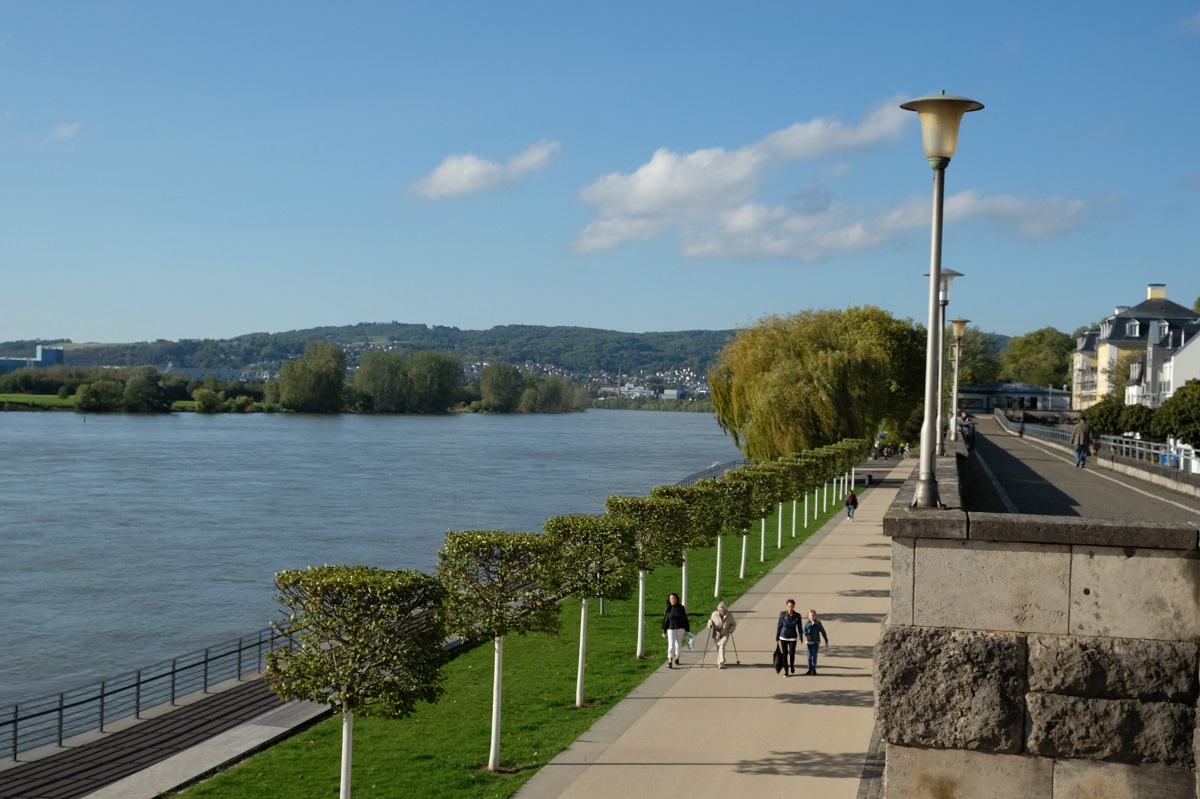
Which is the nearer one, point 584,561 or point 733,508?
point 584,561

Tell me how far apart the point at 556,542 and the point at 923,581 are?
12474 millimetres

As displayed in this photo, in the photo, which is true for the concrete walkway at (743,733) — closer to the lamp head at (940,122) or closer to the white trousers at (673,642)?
the white trousers at (673,642)

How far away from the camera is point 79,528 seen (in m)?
49.1

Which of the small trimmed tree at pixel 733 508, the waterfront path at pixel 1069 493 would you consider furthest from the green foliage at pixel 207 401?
the small trimmed tree at pixel 733 508

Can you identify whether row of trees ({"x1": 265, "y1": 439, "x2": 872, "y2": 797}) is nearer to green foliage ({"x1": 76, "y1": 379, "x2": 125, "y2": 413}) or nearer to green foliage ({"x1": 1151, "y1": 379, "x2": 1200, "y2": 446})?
green foliage ({"x1": 1151, "y1": 379, "x2": 1200, "y2": 446})

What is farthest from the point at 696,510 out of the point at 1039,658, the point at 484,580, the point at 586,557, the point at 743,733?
the point at 1039,658

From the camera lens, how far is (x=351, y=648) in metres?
14.1

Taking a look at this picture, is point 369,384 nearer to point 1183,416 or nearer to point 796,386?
point 796,386

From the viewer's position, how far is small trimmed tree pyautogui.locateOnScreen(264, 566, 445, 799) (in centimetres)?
1404

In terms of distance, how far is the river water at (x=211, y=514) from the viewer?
3262 centimetres

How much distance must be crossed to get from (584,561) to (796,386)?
41.4 metres

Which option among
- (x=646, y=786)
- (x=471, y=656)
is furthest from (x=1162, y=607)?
(x=471, y=656)

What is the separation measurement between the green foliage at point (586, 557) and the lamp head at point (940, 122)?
1105cm

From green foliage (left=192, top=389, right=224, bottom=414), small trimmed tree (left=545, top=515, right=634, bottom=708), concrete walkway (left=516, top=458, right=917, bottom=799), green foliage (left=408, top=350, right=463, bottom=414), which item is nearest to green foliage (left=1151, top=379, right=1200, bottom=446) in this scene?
concrete walkway (left=516, top=458, right=917, bottom=799)
